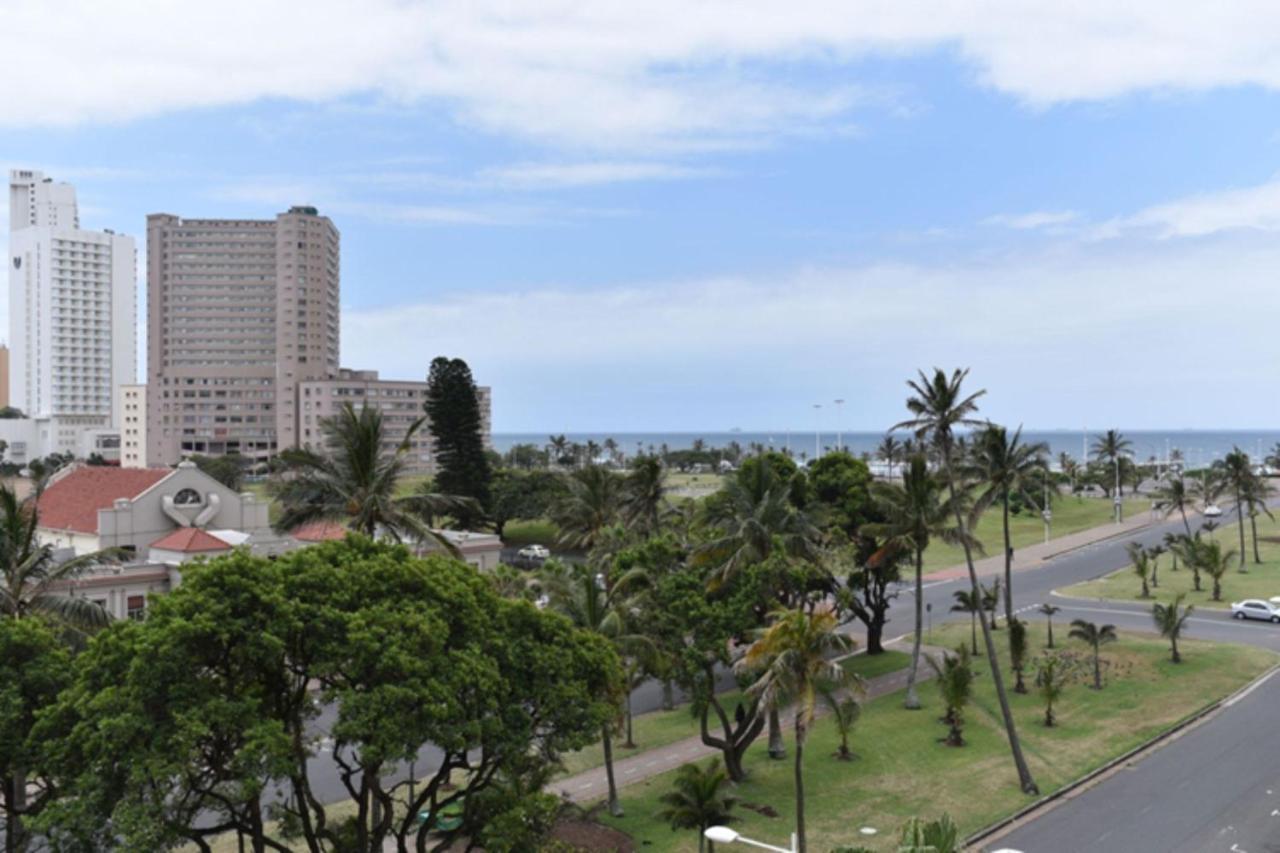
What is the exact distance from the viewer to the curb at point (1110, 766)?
24.0 metres

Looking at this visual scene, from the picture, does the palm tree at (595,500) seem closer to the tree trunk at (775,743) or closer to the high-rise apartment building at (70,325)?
the tree trunk at (775,743)

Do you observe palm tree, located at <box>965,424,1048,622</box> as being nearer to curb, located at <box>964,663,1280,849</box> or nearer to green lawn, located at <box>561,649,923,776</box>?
curb, located at <box>964,663,1280,849</box>

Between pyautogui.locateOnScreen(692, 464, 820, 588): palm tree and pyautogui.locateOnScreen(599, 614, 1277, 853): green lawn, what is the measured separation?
6.12 meters

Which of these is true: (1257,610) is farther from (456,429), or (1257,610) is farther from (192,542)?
(192,542)

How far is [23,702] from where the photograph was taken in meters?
17.1

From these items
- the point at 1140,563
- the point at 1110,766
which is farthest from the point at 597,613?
the point at 1140,563

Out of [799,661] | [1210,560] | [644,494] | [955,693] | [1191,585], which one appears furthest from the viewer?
[1191,585]

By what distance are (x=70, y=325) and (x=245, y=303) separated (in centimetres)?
4038

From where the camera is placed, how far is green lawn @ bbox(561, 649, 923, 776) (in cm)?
3023

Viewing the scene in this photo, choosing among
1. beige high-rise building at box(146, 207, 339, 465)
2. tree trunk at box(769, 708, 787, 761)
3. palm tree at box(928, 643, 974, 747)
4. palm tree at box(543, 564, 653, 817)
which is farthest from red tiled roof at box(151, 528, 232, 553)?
beige high-rise building at box(146, 207, 339, 465)

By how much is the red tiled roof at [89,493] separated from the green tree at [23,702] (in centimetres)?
3061

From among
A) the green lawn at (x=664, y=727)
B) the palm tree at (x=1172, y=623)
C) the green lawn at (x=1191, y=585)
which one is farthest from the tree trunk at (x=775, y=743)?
the green lawn at (x=1191, y=585)

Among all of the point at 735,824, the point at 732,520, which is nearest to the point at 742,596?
the point at 732,520

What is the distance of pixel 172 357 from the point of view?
511ft
